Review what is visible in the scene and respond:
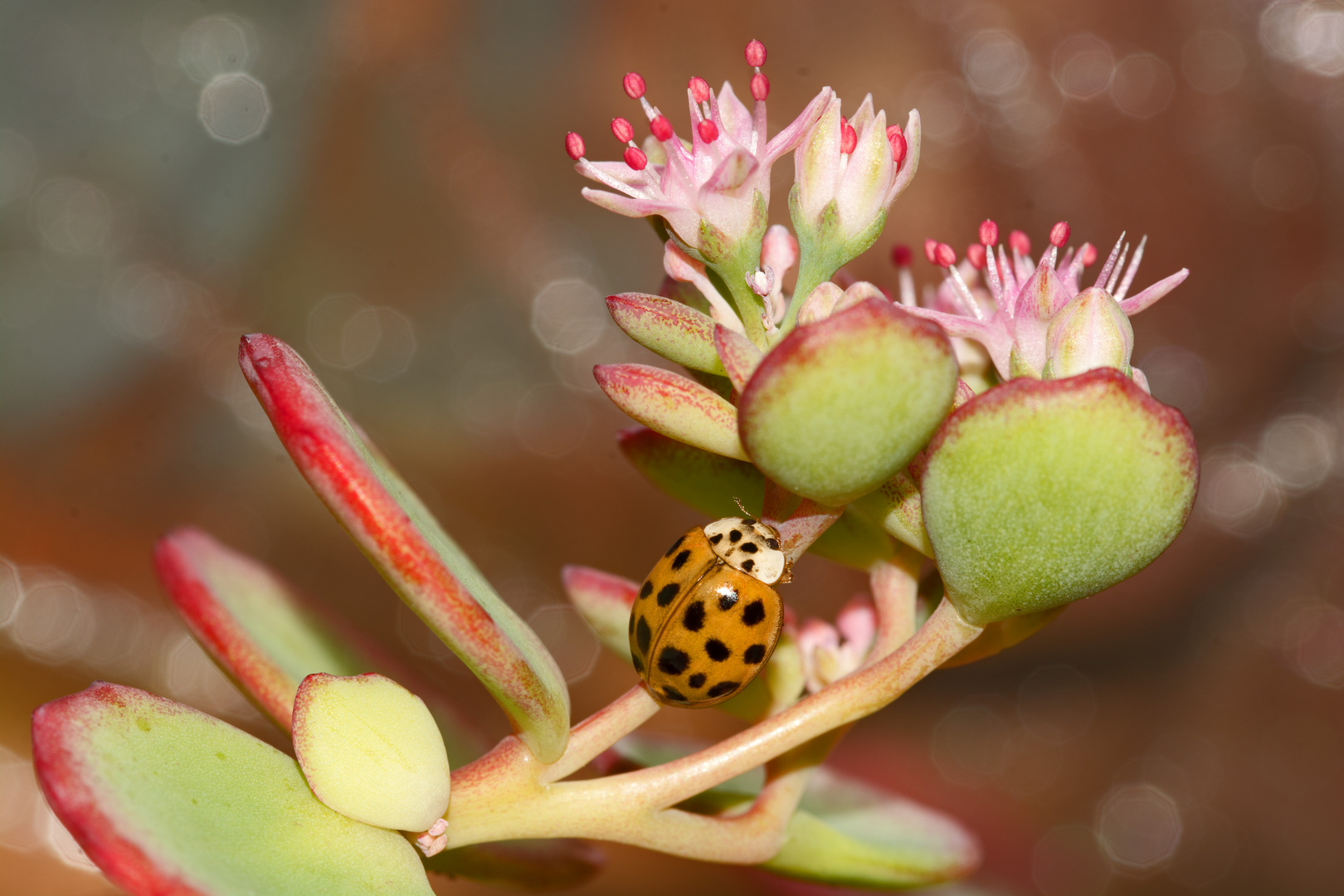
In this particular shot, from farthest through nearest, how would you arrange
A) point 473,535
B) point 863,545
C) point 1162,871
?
point 473,535 → point 1162,871 → point 863,545

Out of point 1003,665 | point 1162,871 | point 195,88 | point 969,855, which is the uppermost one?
point 195,88

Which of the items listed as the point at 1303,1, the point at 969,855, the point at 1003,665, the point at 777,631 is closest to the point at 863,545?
the point at 777,631

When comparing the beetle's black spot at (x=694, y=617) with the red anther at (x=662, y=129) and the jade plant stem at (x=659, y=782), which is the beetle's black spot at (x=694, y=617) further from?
the red anther at (x=662, y=129)

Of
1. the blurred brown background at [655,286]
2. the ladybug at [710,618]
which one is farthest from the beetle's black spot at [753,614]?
the blurred brown background at [655,286]

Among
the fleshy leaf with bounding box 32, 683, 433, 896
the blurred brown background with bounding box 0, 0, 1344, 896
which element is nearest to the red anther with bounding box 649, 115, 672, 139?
the fleshy leaf with bounding box 32, 683, 433, 896

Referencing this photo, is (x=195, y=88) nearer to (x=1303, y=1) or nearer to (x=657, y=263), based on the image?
(x=657, y=263)

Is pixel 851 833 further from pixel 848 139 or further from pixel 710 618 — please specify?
pixel 848 139

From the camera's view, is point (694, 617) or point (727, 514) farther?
point (727, 514)

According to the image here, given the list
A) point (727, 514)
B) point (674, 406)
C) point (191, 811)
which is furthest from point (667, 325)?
point (191, 811)
